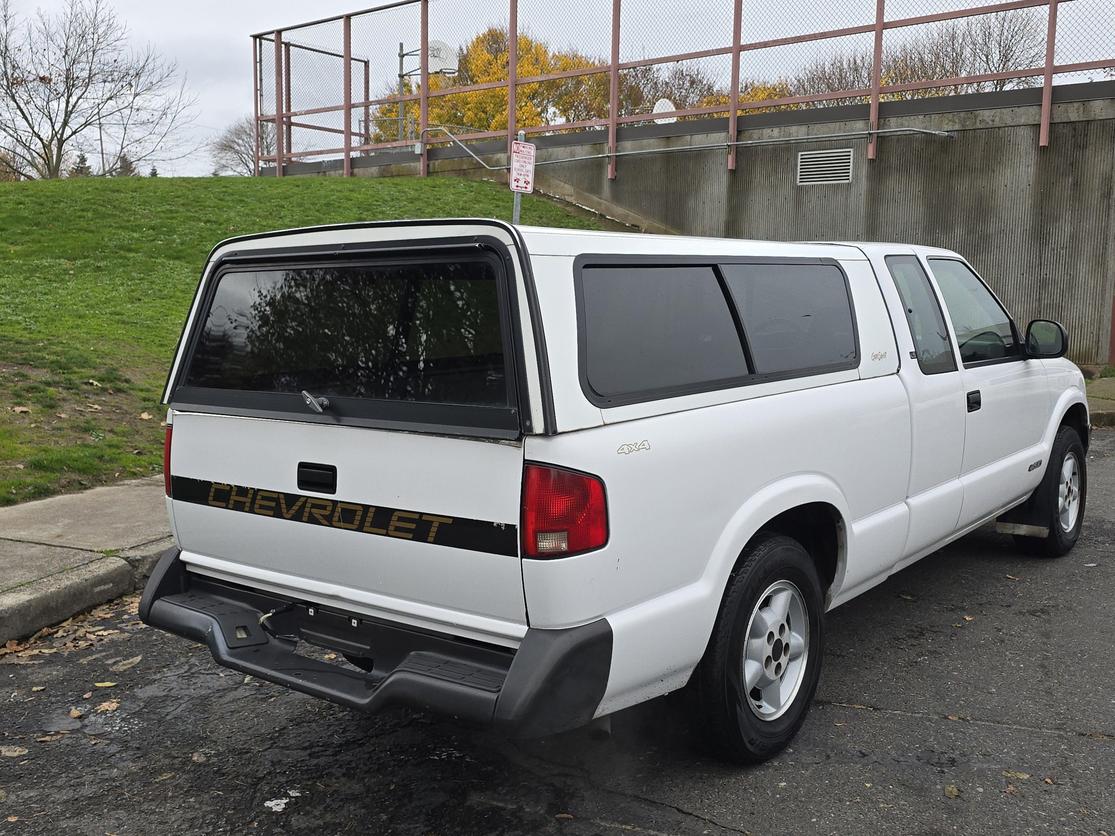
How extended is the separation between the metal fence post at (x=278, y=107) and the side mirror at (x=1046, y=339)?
20202 millimetres

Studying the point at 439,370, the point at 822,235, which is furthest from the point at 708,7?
the point at 439,370

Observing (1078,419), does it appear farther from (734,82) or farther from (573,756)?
(734,82)

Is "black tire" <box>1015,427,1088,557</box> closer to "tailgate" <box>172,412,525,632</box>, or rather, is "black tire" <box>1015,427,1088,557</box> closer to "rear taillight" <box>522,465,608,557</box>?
"rear taillight" <box>522,465,608,557</box>

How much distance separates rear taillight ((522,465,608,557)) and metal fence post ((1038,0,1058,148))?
43.7 ft

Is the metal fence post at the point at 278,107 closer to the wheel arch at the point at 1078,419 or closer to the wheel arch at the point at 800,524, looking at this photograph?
the wheel arch at the point at 1078,419

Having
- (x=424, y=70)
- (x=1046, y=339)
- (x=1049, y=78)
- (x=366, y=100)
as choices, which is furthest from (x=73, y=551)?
(x=366, y=100)

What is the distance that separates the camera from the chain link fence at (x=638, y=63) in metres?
14.5

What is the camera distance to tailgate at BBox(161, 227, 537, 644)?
2996 millimetres

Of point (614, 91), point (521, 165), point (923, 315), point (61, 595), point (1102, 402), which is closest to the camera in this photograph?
point (923, 315)

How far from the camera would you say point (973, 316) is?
5.38 metres

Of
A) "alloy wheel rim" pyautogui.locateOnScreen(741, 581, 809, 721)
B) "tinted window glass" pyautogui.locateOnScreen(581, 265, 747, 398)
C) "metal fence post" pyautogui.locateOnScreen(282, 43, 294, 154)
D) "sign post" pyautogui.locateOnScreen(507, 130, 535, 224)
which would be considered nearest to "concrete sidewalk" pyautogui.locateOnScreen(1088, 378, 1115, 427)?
"sign post" pyautogui.locateOnScreen(507, 130, 535, 224)

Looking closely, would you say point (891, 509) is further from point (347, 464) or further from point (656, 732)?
point (347, 464)

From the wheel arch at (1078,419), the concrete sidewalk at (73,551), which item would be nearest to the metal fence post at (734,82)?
the wheel arch at (1078,419)

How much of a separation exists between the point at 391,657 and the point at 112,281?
1280 centimetres
